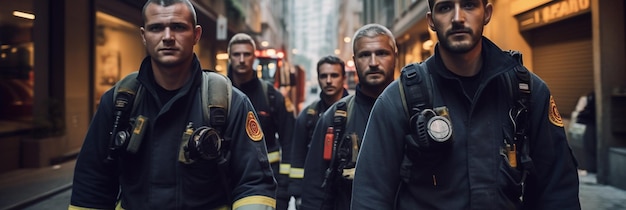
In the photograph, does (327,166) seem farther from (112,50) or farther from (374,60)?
(112,50)

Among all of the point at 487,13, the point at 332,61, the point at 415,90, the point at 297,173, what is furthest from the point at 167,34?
the point at 332,61

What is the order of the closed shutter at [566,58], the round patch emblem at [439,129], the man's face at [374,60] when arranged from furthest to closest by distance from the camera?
the closed shutter at [566,58] → the man's face at [374,60] → the round patch emblem at [439,129]

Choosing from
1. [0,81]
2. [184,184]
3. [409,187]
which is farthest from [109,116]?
[0,81]

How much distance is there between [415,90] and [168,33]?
4.15 feet

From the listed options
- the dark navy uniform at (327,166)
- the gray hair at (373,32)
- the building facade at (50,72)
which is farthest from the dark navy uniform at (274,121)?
the building facade at (50,72)

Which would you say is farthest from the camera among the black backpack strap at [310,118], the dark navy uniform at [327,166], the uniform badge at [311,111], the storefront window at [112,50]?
the storefront window at [112,50]

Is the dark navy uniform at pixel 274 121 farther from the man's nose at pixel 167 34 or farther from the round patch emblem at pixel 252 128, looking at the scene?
the man's nose at pixel 167 34

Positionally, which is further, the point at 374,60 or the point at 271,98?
the point at 271,98

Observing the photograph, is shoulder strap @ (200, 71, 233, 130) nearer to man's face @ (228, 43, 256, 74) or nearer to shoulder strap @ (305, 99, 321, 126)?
shoulder strap @ (305, 99, 321, 126)

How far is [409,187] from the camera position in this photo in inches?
81.4

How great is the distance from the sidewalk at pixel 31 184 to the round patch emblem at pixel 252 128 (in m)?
5.98

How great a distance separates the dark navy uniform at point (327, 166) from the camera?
353 centimetres

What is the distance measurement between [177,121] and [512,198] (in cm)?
158

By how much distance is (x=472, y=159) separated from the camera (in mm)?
2016
